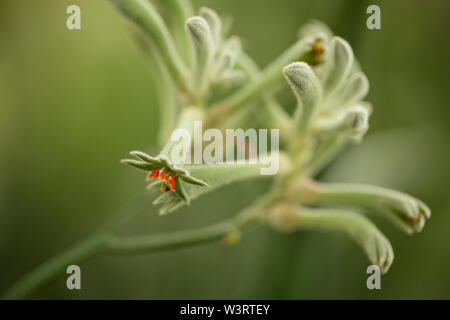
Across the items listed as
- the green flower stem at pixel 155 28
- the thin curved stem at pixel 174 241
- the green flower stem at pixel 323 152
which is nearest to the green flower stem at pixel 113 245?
the thin curved stem at pixel 174 241

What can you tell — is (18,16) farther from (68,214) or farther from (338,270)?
(338,270)

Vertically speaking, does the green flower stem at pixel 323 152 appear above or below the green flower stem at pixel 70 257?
above

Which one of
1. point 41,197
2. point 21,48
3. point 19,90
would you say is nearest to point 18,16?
point 21,48

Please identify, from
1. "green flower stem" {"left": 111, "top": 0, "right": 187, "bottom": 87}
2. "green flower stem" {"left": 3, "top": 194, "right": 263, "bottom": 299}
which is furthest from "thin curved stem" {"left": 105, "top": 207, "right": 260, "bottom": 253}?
"green flower stem" {"left": 111, "top": 0, "right": 187, "bottom": 87}

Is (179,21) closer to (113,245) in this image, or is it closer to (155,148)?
(113,245)

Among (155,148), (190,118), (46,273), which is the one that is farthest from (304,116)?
(155,148)

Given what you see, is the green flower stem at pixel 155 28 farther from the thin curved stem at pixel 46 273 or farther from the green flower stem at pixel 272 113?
the thin curved stem at pixel 46 273

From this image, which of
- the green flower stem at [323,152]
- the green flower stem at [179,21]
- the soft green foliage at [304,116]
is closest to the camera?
the soft green foliage at [304,116]

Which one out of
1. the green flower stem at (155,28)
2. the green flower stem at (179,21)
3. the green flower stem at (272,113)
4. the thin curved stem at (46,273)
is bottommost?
the thin curved stem at (46,273)
